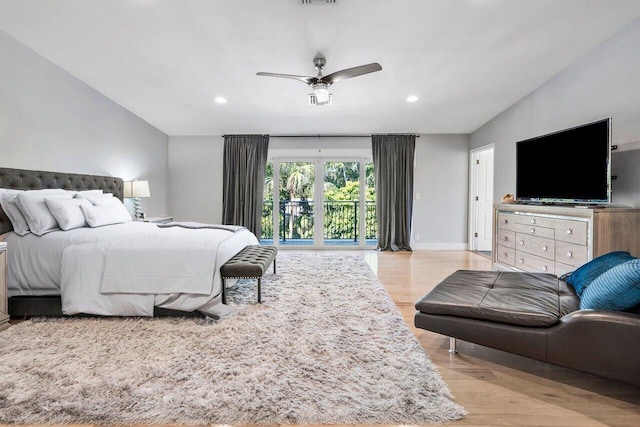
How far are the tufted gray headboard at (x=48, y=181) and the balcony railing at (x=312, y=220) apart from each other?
9.36 ft

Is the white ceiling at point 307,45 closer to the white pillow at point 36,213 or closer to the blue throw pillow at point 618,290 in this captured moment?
the white pillow at point 36,213

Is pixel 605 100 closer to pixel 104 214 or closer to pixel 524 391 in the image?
pixel 524 391

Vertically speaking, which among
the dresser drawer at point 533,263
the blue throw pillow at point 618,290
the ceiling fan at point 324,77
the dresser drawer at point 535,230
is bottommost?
the dresser drawer at point 533,263

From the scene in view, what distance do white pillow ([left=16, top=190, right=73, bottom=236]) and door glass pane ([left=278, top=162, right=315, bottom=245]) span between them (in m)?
4.00

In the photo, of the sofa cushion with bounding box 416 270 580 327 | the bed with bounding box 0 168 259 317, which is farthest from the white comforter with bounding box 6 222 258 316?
the sofa cushion with bounding box 416 270 580 327

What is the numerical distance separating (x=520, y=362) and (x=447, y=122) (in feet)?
15.3

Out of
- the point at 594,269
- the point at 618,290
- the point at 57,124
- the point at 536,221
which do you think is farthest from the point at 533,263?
the point at 57,124

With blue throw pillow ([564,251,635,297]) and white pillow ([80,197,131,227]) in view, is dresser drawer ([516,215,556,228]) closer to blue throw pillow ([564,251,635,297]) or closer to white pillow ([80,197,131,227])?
blue throw pillow ([564,251,635,297])

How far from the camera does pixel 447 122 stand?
5.85 metres

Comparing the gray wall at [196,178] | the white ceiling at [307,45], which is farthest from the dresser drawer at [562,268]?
the gray wall at [196,178]

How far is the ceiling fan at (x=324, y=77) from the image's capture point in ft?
10.2

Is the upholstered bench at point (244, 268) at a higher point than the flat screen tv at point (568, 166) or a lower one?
lower

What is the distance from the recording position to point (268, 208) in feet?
22.0

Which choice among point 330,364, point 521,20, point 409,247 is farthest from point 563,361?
point 409,247
